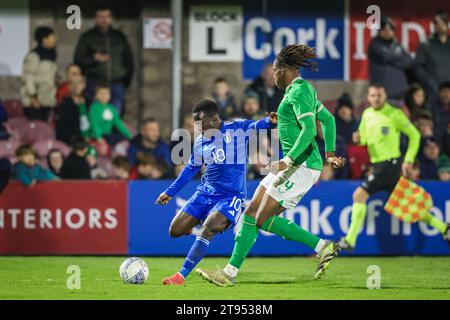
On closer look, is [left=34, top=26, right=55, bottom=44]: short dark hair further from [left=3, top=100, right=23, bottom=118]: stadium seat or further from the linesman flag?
the linesman flag

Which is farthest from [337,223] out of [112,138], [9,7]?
[9,7]

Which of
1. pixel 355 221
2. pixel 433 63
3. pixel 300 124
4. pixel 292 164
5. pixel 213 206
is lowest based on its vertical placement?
pixel 355 221

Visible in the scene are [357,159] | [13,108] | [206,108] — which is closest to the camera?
[206,108]

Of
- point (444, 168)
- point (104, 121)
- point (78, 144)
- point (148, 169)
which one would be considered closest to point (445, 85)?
point (444, 168)

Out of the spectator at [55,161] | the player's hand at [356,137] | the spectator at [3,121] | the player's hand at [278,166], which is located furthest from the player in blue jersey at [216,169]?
the spectator at [3,121]

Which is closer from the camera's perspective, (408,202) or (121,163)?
(408,202)

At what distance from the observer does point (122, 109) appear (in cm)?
1588

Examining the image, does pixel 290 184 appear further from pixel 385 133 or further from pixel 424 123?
pixel 424 123

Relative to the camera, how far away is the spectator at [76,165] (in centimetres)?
1452

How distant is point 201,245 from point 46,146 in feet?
19.0

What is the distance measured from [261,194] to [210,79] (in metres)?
6.76

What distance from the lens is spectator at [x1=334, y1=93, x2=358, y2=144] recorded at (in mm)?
14953

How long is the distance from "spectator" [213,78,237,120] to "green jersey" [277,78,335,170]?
4816 millimetres
